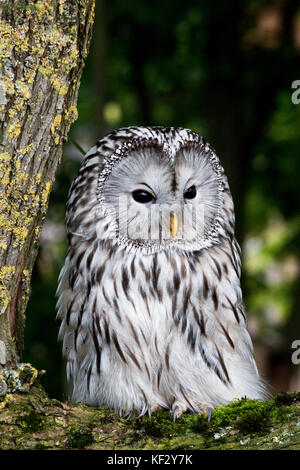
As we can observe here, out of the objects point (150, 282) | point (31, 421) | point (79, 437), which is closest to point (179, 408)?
point (150, 282)

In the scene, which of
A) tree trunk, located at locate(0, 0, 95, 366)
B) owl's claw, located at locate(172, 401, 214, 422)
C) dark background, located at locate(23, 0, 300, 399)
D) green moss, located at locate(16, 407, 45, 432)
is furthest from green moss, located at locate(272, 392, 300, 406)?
dark background, located at locate(23, 0, 300, 399)

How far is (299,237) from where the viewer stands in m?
7.18

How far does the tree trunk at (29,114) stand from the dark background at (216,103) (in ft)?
9.08

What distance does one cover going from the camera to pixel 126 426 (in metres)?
2.69

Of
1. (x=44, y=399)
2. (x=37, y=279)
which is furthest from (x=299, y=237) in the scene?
(x=44, y=399)

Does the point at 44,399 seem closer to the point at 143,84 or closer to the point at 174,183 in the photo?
the point at 174,183

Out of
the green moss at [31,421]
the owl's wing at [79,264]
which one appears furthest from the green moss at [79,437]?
the owl's wing at [79,264]

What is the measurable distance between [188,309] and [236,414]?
701 millimetres

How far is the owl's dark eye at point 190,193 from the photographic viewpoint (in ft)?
10.9

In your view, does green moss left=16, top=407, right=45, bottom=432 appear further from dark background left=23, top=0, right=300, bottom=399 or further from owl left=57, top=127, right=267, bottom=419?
dark background left=23, top=0, right=300, bottom=399

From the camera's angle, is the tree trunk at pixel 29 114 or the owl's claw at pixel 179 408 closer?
the tree trunk at pixel 29 114

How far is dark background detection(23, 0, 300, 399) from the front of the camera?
623 cm

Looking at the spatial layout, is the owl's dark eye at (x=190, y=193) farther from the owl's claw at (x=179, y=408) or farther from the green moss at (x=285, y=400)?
the green moss at (x=285, y=400)

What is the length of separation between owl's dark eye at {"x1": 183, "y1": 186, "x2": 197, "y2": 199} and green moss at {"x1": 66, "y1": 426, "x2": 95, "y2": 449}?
1279 mm
